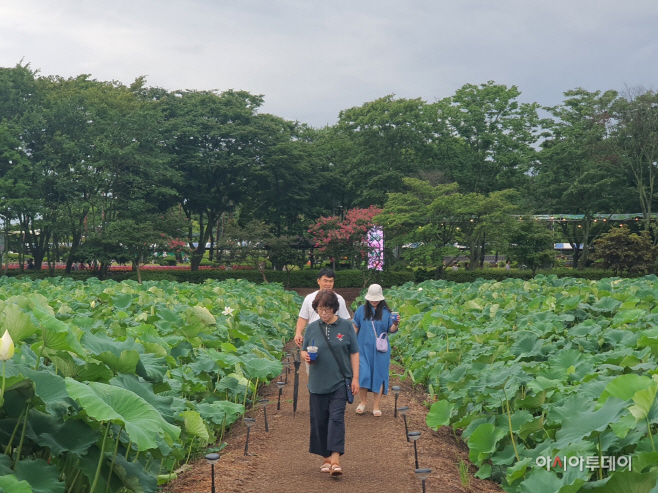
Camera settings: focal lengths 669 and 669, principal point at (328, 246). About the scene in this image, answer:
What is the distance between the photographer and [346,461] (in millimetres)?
5719

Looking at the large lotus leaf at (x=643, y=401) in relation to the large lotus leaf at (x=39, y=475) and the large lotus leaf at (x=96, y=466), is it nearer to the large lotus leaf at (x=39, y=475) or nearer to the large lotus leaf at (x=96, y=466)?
the large lotus leaf at (x=96, y=466)

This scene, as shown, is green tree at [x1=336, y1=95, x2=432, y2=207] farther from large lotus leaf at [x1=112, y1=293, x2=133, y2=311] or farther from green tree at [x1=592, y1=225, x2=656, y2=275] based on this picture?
large lotus leaf at [x1=112, y1=293, x2=133, y2=311]

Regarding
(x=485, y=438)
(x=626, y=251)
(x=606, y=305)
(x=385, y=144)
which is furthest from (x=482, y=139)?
(x=485, y=438)

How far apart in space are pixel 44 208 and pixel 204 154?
9.53 m

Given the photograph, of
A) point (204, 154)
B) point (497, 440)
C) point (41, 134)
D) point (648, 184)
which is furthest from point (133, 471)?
point (648, 184)

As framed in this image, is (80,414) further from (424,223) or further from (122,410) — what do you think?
(424,223)

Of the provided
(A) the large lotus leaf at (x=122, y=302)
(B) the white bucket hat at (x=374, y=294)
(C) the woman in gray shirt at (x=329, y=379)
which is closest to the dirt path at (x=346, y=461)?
(C) the woman in gray shirt at (x=329, y=379)

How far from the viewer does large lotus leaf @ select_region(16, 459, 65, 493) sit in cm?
288

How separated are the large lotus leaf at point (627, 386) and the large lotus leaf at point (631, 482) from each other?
449 millimetres

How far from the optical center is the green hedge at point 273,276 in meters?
31.1

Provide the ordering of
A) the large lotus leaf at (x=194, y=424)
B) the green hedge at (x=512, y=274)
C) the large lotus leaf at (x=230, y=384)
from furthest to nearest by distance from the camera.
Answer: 1. the green hedge at (x=512, y=274)
2. the large lotus leaf at (x=230, y=384)
3. the large lotus leaf at (x=194, y=424)

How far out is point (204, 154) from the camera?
1421 inches

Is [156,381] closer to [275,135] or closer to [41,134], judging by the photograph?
[41,134]

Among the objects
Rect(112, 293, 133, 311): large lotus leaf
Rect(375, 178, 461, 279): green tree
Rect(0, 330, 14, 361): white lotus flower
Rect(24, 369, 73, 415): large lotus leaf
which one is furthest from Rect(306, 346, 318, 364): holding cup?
Rect(375, 178, 461, 279): green tree
